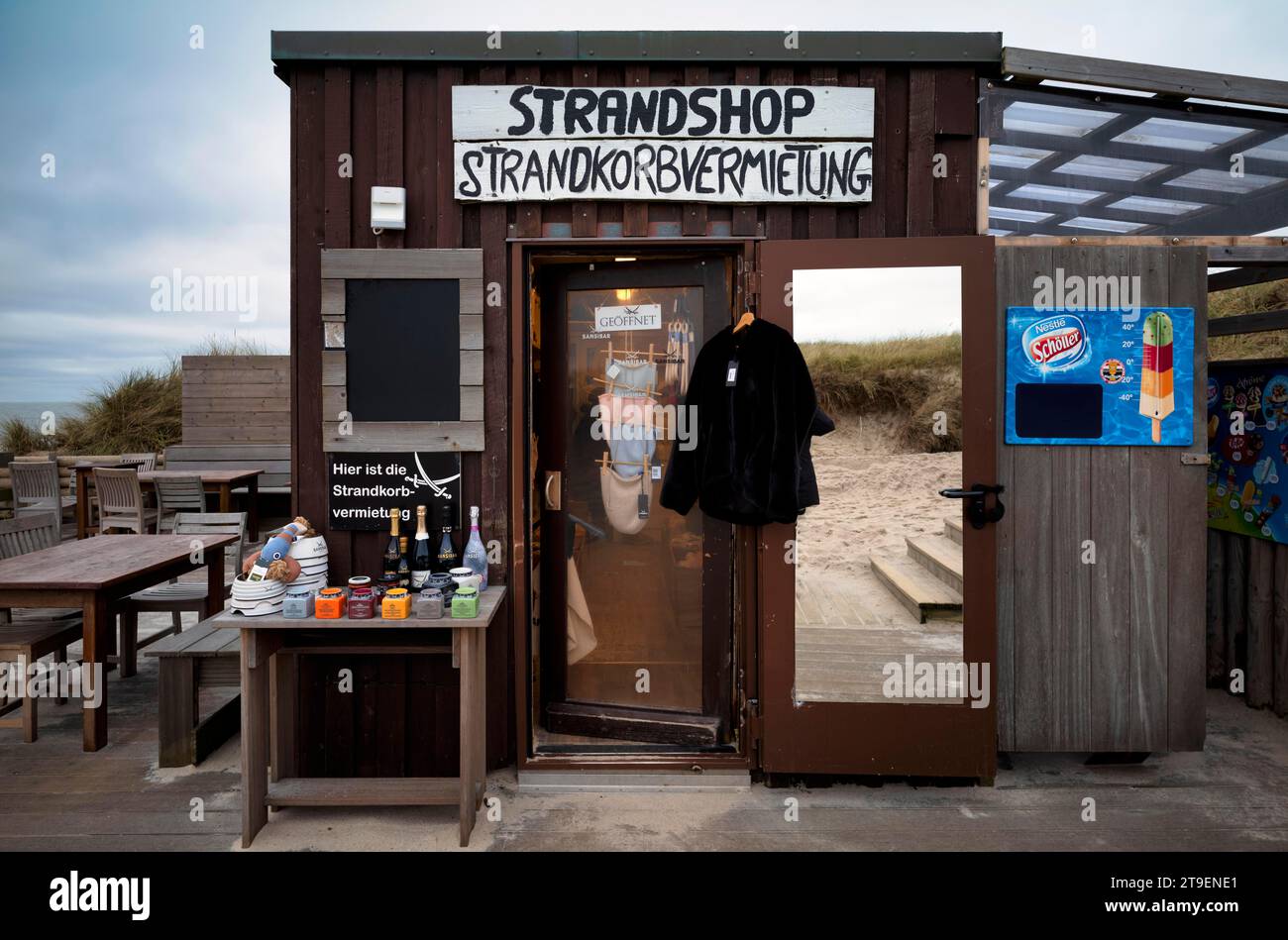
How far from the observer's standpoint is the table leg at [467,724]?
280cm

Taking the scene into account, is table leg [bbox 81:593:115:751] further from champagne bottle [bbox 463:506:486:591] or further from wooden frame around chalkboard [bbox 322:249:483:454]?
champagne bottle [bbox 463:506:486:591]

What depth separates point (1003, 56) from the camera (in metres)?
3.22

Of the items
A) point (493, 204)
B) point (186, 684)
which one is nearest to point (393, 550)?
point (186, 684)

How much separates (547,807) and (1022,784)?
2.40 meters

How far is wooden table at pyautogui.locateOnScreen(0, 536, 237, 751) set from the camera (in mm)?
3633

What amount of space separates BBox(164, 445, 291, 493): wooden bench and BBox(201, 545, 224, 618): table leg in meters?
6.15

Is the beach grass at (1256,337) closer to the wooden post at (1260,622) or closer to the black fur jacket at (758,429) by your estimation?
the wooden post at (1260,622)

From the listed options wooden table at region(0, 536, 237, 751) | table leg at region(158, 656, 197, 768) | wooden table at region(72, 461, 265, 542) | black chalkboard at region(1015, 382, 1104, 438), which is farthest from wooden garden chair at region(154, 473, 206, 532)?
black chalkboard at region(1015, 382, 1104, 438)

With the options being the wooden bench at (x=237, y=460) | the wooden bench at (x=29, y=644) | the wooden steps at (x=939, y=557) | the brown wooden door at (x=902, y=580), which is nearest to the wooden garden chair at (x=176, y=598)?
the wooden bench at (x=29, y=644)

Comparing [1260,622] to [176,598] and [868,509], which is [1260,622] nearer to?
[868,509]

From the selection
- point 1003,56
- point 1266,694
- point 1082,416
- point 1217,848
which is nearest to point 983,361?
point 1082,416

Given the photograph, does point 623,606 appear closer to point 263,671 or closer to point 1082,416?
point 263,671

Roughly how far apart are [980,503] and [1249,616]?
9.17ft

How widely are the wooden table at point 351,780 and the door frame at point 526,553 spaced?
0.25m
